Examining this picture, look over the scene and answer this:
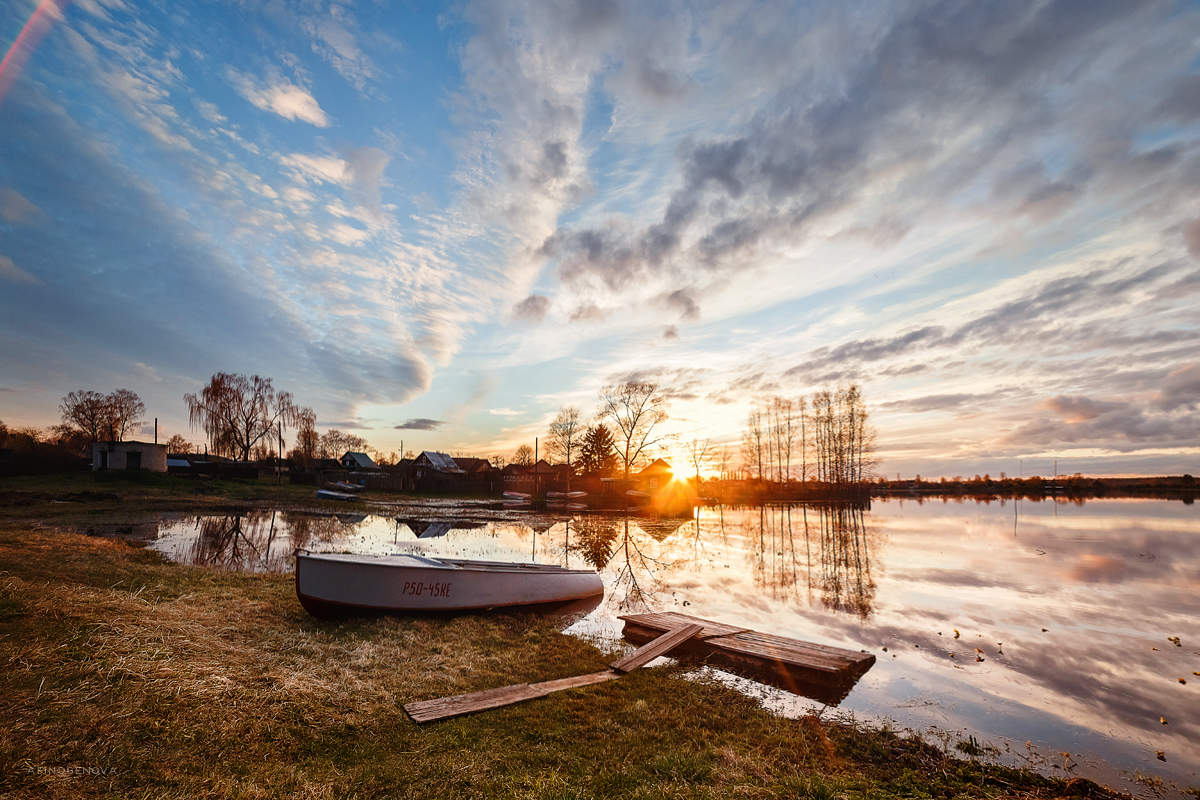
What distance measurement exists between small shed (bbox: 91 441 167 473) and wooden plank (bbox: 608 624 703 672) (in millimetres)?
56099

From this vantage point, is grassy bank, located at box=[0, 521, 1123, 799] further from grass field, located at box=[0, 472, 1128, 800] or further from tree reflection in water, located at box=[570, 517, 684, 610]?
tree reflection in water, located at box=[570, 517, 684, 610]

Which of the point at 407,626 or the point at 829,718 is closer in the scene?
the point at 829,718

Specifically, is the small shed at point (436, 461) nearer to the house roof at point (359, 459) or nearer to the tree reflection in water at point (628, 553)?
the house roof at point (359, 459)

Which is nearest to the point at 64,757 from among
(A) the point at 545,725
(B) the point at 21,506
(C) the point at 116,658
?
(C) the point at 116,658

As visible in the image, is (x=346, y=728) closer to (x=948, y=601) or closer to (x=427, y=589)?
(x=427, y=589)

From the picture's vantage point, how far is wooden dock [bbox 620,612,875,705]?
332 inches

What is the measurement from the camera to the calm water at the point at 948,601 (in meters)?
7.13

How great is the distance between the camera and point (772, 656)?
909 cm

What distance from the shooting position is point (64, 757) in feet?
14.2

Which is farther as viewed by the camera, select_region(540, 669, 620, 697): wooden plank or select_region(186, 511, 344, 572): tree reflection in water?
select_region(186, 511, 344, 572): tree reflection in water

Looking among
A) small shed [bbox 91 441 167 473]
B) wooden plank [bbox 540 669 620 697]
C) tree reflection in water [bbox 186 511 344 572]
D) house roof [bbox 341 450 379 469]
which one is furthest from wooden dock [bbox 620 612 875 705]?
house roof [bbox 341 450 379 469]

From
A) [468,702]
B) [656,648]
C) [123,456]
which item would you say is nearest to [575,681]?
[468,702]

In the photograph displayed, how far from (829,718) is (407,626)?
303 inches

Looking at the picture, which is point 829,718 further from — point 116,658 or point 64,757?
point 116,658
